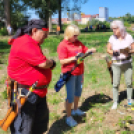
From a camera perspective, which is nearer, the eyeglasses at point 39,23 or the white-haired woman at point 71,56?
the eyeglasses at point 39,23

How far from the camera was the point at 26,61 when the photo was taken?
1.86 meters

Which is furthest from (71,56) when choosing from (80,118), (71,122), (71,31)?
(80,118)

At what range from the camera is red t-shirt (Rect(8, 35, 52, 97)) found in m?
1.81

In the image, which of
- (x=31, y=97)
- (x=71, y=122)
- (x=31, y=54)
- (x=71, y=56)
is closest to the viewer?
(x=31, y=54)

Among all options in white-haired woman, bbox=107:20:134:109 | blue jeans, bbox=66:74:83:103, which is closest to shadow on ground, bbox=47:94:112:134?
blue jeans, bbox=66:74:83:103

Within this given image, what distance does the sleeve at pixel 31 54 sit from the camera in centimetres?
181

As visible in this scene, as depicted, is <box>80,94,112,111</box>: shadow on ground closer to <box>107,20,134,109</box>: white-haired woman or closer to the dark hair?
<box>107,20,134,109</box>: white-haired woman

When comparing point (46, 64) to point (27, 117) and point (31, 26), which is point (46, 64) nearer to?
point (31, 26)

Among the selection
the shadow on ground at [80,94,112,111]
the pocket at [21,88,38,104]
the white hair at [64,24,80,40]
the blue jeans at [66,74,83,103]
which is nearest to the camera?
the pocket at [21,88,38,104]

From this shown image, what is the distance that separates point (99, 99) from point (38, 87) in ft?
7.01

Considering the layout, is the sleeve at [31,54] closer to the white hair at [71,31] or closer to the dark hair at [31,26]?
the dark hair at [31,26]

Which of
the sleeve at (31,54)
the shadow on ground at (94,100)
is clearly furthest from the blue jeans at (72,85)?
the sleeve at (31,54)

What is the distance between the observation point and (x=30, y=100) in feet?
6.50

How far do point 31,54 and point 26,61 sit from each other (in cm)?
10
